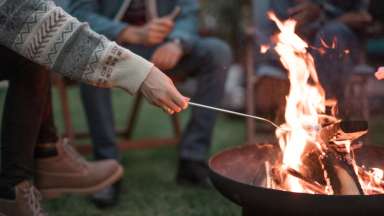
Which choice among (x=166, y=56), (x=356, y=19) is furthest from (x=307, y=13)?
(x=166, y=56)

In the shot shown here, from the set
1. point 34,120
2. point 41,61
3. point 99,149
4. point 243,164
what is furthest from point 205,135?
point 41,61

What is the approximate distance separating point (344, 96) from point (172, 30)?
0.89 meters

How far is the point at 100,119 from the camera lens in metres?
2.39

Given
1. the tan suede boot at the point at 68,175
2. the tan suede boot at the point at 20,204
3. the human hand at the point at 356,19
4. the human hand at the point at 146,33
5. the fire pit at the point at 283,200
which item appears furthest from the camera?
Answer: the human hand at the point at 356,19

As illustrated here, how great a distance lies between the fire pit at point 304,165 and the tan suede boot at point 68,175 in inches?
22.2

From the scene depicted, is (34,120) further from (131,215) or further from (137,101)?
(137,101)

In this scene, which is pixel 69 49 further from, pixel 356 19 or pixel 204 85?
pixel 356 19

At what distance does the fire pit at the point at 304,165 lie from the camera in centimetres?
141

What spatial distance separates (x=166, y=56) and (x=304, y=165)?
3.45 feet

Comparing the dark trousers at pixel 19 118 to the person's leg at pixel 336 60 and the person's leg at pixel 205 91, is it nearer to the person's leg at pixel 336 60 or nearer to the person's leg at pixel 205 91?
the person's leg at pixel 205 91

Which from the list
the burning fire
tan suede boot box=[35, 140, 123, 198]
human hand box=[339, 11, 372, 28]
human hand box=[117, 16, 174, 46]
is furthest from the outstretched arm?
human hand box=[339, 11, 372, 28]

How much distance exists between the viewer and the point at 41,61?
143 cm

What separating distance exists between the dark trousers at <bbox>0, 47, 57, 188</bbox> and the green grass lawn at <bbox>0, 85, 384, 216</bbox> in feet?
1.65

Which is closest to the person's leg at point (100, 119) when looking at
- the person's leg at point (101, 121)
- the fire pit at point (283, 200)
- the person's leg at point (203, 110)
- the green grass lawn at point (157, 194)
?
the person's leg at point (101, 121)
